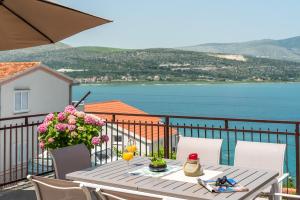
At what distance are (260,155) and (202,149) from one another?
2.19 ft

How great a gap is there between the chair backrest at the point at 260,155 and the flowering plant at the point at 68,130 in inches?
64.9

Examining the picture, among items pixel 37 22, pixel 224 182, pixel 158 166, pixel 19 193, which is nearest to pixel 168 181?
pixel 158 166

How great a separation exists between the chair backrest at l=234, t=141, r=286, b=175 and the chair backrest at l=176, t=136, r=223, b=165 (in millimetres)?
244

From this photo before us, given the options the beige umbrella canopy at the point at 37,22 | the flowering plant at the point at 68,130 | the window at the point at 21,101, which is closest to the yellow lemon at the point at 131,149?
the flowering plant at the point at 68,130

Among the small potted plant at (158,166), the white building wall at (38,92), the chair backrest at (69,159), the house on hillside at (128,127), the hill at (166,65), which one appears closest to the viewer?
the small potted plant at (158,166)

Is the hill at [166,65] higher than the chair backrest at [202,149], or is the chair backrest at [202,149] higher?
the hill at [166,65]

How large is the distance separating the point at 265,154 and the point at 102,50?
5872 inches

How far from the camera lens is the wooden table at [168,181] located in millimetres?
2857

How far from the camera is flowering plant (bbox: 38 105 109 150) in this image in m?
5.02

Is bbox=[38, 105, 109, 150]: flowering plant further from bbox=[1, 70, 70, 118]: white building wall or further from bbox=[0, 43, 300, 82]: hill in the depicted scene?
bbox=[0, 43, 300, 82]: hill

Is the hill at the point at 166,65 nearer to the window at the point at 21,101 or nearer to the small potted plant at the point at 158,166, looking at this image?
the window at the point at 21,101

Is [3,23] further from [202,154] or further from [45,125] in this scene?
[202,154]

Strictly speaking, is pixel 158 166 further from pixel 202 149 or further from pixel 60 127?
pixel 60 127

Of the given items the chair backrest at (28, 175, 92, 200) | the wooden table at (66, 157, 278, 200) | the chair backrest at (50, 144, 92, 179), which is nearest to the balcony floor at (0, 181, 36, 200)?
the chair backrest at (50, 144, 92, 179)
